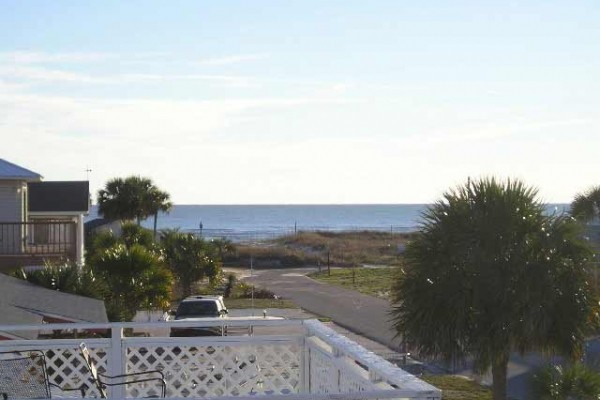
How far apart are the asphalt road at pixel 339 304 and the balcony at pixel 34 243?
872cm

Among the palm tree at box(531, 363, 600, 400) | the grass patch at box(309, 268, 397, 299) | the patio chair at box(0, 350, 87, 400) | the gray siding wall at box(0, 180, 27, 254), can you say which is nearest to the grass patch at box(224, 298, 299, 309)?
the grass patch at box(309, 268, 397, 299)

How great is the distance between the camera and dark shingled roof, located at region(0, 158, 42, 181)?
27.1 meters

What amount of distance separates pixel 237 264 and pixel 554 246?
183ft

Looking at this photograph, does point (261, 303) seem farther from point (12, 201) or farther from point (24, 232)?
point (24, 232)

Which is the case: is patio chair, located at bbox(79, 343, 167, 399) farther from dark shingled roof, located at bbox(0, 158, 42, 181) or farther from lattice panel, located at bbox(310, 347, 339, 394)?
dark shingled roof, located at bbox(0, 158, 42, 181)

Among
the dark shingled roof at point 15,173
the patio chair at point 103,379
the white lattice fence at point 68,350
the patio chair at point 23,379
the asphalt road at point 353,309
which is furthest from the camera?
the dark shingled roof at point 15,173

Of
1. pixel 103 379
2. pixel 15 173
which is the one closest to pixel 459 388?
pixel 103 379

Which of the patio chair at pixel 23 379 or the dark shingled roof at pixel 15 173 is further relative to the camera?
the dark shingled roof at pixel 15 173

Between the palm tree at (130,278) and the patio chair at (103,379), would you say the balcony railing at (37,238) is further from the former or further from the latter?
the patio chair at (103,379)

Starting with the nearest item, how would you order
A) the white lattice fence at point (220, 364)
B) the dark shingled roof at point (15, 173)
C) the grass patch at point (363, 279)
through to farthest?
the white lattice fence at point (220, 364) → the dark shingled roof at point (15, 173) → the grass patch at point (363, 279)

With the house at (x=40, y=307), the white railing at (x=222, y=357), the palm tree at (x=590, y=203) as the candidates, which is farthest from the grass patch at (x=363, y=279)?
the white railing at (x=222, y=357)

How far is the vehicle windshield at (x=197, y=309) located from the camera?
2838 centimetres

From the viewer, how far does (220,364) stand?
10172 millimetres

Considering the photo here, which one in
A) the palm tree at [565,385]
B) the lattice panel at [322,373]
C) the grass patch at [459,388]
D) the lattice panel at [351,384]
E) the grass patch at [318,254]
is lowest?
the grass patch at [459,388]
